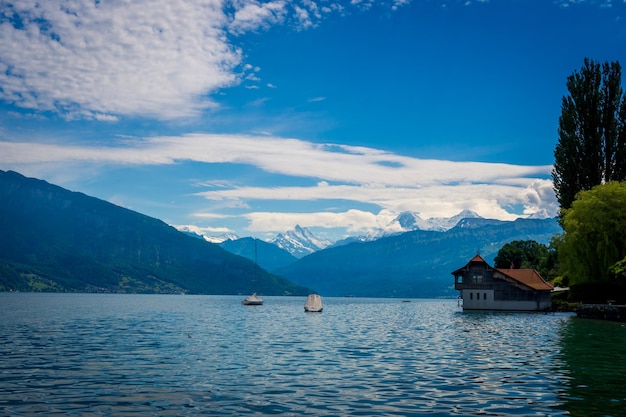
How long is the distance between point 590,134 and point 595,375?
8751cm

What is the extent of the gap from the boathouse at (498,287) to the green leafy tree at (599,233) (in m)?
28.6

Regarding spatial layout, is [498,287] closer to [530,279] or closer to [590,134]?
[530,279]

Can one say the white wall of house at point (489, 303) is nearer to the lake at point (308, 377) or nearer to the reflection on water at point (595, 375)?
the reflection on water at point (595, 375)

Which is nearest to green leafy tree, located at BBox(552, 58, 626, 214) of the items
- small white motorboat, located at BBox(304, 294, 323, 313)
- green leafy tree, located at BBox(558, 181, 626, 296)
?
green leafy tree, located at BBox(558, 181, 626, 296)

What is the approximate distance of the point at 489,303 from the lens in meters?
133

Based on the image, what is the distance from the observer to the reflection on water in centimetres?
2241

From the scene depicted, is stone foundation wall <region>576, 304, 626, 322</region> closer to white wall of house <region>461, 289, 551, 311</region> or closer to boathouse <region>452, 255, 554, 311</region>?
white wall of house <region>461, 289, 551, 311</region>

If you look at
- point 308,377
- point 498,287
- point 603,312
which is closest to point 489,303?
point 498,287

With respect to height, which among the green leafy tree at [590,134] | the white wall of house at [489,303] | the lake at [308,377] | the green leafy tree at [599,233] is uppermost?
the green leafy tree at [590,134]

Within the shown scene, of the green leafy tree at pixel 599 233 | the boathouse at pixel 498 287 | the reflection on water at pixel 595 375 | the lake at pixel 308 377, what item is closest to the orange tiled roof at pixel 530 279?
the boathouse at pixel 498 287

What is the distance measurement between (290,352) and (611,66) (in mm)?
95840

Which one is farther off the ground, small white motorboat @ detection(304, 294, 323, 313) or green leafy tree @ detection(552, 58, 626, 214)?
green leafy tree @ detection(552, 58, 626, 214)

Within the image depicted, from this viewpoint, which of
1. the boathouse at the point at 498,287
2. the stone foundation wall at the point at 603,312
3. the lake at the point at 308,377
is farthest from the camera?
the boathouse at the point at 498,287

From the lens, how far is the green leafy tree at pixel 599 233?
96438 millimetres
